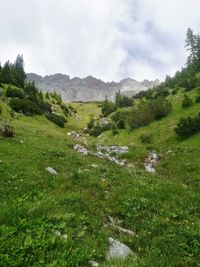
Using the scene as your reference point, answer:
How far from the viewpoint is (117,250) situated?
10328 mm

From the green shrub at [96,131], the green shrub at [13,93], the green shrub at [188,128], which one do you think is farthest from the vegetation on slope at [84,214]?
the green shrub at [96,131]

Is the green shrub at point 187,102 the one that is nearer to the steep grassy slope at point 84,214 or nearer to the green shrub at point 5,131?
the green shrub at point 5,131

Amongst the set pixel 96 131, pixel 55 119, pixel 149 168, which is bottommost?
pixel 149 168

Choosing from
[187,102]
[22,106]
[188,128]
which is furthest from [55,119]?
[188,128]

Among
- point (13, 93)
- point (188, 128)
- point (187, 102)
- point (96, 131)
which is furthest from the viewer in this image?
point (96, 131)

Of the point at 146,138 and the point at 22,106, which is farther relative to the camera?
the point at 22,106

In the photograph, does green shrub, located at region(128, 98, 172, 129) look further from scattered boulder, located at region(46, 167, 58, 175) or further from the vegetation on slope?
scattered boulder, located at region(46, 167, 58, 175)

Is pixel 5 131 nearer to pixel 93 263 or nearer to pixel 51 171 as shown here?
pixel 51 171

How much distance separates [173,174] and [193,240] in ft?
51.1

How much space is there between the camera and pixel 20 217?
35.7 feet

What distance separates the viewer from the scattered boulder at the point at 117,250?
9.92m

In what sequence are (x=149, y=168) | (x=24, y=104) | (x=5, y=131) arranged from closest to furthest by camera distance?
(x=149, y=168) → (x=5, y=131) → (x=24, y=104)

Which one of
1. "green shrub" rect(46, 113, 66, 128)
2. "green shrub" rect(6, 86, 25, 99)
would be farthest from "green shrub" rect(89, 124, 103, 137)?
"green shrub" rect(6, 86, 25, 99)

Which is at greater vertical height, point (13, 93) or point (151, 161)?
point (13, 93)
